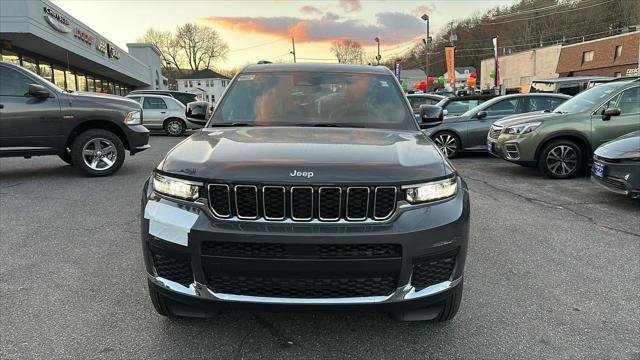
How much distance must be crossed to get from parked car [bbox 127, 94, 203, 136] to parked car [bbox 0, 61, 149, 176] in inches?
372

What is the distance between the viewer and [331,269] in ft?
7.21

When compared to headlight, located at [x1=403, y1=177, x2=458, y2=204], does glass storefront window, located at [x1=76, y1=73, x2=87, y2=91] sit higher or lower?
higher

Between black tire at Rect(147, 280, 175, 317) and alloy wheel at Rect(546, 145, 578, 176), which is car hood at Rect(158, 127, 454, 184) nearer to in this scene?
black tire at Rect(147, 280, 175, 317)

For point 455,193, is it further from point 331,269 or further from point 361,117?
point 361,117

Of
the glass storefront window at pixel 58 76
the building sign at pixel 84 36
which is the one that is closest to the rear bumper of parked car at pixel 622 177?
the building sign at pixel 84 36

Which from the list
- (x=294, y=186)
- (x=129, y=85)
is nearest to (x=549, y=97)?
(x=294, y=186)

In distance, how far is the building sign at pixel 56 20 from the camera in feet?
60.8

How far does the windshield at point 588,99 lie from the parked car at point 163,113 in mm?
13220

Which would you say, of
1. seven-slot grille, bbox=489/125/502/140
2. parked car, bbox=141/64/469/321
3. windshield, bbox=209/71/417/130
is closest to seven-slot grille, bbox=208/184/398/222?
parked car, bbox=141/64/469/321

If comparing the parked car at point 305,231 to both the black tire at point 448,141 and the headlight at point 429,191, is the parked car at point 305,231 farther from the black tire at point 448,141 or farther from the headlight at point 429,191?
the black tire at point 448,141

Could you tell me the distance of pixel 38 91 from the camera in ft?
24.0

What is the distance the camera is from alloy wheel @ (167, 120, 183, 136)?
700 inches

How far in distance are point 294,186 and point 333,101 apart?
5.17 feet

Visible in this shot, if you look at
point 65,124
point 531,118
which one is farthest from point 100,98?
point 531,118
